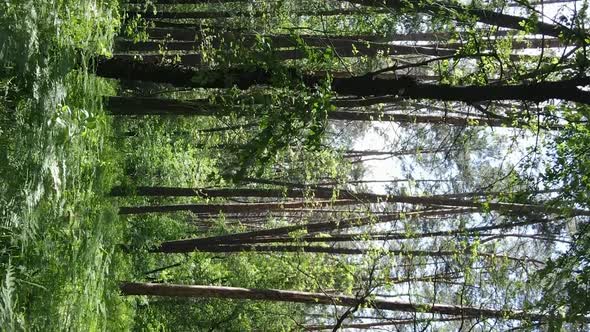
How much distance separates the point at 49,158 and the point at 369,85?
2853mm

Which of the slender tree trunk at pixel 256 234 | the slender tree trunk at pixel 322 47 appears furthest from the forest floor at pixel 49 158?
the slender tree trunk at pixel 256 234

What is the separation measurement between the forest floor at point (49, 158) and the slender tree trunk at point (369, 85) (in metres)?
0.62

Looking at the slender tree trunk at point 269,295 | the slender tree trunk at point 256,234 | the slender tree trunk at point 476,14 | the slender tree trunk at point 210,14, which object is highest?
the slender tree trunk at point 210,14

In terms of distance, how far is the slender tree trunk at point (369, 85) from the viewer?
5.21 meters

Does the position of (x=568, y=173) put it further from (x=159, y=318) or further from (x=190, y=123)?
(x=159, y=318)

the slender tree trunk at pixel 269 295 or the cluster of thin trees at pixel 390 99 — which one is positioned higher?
the cluster of thin trees at pixel 390 99

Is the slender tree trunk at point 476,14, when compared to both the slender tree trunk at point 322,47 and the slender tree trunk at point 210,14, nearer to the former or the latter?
the slender tree trunk at point 322,47

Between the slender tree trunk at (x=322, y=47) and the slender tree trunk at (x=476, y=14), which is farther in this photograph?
the slender tree trunk at (x=322, y=47)

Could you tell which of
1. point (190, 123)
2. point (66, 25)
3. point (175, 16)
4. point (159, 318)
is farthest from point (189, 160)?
point (66, 25)

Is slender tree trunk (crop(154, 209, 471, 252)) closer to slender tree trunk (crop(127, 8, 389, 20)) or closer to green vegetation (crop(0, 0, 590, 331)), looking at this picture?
green vegetation (crop(0, 0, 590, 331))

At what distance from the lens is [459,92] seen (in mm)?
5414

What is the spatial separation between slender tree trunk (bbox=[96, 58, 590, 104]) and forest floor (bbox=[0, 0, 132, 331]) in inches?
24.6

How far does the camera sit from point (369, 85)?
5562mm

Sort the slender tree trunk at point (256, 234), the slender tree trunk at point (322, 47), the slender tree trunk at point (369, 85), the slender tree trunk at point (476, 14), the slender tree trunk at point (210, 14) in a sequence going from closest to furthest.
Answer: the slender tree trunk at point (369, 85), the slender tree trunk at point (476, 14), the slender tree trunk at point (322, 47), the slender tree trunk at point (210, 14), the slender tree trunk at point (256, 234)
